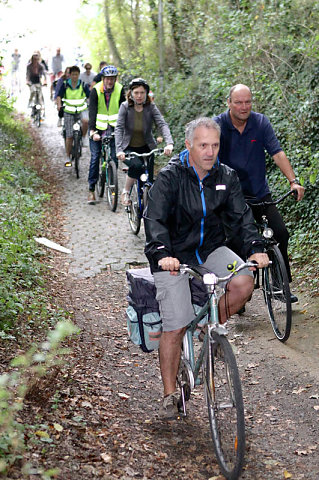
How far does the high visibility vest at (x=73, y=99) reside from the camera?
14.5 m

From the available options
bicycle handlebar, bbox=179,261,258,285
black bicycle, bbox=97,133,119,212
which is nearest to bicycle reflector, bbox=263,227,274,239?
bicycle handlebar, bbox=179,261,258,285

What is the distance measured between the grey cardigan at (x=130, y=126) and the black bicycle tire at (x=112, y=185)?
1.61m

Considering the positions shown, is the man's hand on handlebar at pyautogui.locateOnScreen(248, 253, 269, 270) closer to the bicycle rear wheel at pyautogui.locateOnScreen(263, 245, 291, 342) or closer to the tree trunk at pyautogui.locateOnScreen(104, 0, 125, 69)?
the bicycle rear wheel at pyautogui.locateOnScreen(263, 245, 291, 342)

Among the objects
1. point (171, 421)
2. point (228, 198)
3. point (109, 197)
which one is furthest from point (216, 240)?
point (109, 197)

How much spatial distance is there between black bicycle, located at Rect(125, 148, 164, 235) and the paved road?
0.36 metres

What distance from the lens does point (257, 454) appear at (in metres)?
4.27

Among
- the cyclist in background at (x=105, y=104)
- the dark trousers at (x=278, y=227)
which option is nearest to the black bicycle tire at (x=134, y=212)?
the cyclist in background at (x=105, y=104)

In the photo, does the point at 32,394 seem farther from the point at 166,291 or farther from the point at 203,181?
the point at 203,181

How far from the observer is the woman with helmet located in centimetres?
965

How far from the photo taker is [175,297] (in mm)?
4328

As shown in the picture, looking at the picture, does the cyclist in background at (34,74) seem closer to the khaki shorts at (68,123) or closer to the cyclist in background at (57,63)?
the cyclist in background at (57,63)

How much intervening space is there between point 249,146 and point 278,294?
149 cm

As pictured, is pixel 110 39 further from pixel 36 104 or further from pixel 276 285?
pixel 276 285

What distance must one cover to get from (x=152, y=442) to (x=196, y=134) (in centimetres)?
213
